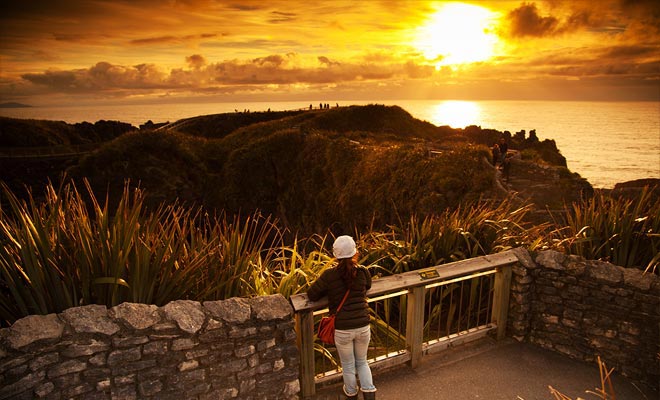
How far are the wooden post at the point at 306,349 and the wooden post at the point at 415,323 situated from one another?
4.23 feet

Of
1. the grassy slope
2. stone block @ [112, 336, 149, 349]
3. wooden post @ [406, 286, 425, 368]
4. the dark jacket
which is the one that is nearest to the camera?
stone block @ [112, 336, 149, 349]

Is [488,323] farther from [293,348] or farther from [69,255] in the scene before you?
[69,255]

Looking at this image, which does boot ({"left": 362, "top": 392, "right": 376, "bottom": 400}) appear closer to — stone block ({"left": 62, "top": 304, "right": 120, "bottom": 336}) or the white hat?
the white hat

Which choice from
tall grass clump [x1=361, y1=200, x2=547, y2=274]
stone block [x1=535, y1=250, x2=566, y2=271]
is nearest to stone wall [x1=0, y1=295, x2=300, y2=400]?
tall grass clump [x1=361, y1=200, x2=547, y2=274]

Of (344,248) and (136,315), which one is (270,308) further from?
(136,315)

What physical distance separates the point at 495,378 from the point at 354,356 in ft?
6.07

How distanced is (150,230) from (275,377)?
210cm

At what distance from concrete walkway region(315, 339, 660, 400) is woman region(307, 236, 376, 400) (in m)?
0.51

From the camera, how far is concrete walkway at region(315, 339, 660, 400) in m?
4.54

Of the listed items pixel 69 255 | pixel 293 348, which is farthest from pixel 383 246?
pixel 69 255

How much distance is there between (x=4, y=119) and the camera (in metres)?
54.5

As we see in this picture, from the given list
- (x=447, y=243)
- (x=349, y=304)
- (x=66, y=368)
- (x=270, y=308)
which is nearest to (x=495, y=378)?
(x=447, y=243)

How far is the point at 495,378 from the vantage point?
15.8 ft

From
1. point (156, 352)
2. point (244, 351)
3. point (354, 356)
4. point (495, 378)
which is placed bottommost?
point (495, 378)
